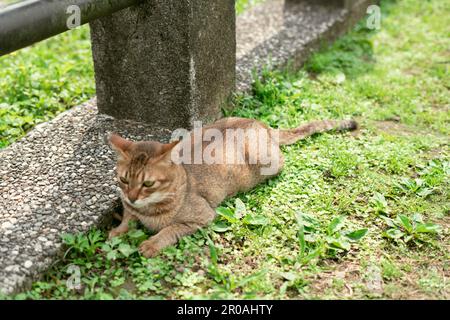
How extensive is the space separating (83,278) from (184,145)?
1.18m

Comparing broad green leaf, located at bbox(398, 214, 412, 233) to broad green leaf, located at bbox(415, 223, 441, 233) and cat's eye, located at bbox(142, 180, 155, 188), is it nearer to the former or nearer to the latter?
broad green leaf, located at bbox(415, 223, 441, 233)

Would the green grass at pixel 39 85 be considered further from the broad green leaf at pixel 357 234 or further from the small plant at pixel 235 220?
the broad green leaf at pixel 357 234

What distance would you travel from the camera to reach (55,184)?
13.7ft

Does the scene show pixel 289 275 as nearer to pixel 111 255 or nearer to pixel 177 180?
pixel 177 180

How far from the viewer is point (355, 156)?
4.86 meters

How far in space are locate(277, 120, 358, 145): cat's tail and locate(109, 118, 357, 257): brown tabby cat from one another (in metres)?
0.37

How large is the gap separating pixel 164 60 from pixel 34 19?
118 cm

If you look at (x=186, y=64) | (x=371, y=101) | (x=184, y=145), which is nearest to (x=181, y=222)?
(x=184, y=145)

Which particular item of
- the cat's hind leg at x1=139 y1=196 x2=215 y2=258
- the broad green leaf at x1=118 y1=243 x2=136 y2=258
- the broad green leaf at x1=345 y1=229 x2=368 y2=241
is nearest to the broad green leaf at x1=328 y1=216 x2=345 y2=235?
the broad green leaf at x1=345 y1=229 x2=368 y2=241

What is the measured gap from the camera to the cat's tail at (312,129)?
4.96 meters

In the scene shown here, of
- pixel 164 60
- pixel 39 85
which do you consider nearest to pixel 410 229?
pixel 164 60

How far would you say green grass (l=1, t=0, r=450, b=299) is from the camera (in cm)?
356

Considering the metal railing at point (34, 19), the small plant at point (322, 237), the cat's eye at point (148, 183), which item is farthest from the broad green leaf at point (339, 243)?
the metal railing at point (34, 19)
